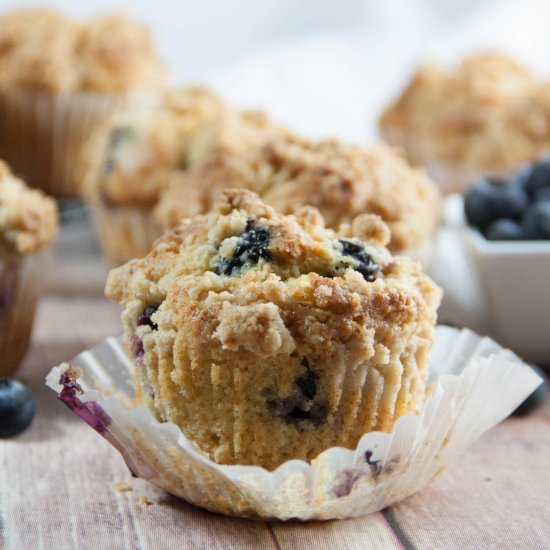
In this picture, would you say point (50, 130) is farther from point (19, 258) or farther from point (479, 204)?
point (479, 204)

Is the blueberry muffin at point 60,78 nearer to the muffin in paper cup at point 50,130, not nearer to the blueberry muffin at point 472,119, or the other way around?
the muffin in paper cup at point 50,130

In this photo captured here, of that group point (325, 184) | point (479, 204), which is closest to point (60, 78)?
point (325, 184)

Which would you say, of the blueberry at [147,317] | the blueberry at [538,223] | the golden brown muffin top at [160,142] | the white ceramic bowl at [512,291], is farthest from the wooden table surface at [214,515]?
the golden brown muffin top at [160,142]

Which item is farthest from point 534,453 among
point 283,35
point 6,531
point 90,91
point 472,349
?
point 283,35

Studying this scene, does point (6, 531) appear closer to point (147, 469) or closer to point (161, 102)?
point (147, 469)

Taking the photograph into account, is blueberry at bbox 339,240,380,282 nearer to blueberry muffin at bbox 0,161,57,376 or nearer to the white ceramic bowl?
the white ceramic bowl
